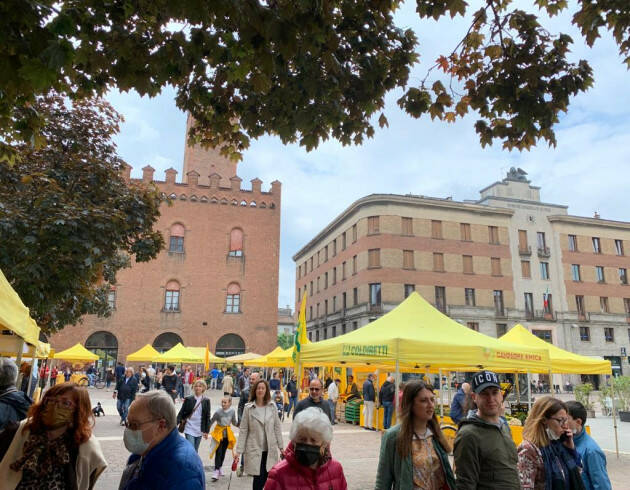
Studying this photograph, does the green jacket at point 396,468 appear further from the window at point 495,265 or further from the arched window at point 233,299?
the window at point 495,265

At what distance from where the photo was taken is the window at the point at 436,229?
4206 centimetres

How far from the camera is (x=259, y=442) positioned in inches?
235

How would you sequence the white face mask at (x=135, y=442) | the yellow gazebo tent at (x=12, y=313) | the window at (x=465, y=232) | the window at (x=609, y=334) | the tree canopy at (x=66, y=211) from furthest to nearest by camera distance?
the window at (x=609, y=334), the window at (x=465, y=232), the tree canopy at (x=66, y=211), the yellow gazebo tent at (x=12, y=313), the white face mask at (x=135, y=442)

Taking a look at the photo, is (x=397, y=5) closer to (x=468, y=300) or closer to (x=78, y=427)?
(x=78, y=427)

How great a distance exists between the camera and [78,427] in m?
3.22

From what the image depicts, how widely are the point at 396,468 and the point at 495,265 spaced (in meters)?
42.4

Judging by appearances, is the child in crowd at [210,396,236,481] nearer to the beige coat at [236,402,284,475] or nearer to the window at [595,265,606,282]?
the beige coat at [236,402,284,475]

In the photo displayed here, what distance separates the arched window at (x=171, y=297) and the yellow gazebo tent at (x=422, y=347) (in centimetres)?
2890

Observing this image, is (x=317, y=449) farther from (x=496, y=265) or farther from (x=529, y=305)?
(x=529, y=305)

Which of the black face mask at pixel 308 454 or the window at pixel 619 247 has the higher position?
the window at pixel 619 247

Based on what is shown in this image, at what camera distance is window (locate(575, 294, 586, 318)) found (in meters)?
43.4

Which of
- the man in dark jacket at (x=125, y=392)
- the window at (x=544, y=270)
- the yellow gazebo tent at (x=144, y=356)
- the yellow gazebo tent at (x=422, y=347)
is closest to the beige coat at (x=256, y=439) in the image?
the yellow gazebo tent at (x=422, y=347)

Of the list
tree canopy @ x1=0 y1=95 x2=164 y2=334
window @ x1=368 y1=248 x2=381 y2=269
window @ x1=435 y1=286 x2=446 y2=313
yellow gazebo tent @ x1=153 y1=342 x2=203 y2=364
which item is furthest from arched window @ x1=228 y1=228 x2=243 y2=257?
tree canopy @ x1=0 y1=95 x2=164 y2=334

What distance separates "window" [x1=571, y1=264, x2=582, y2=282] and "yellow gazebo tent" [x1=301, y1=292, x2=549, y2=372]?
128ft
